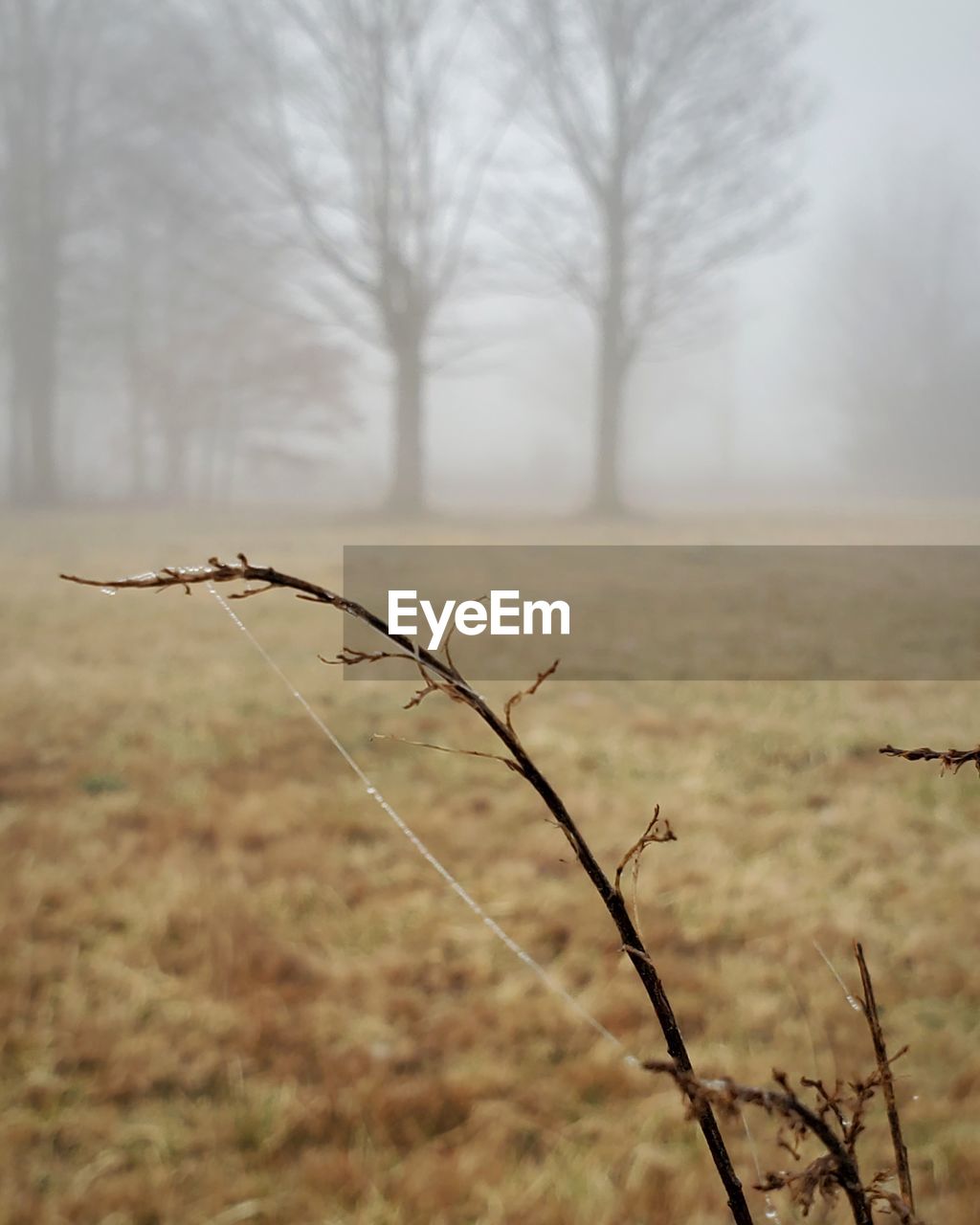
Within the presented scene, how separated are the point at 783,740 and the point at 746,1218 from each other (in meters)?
2.68

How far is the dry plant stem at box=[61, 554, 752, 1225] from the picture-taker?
342 millimetres

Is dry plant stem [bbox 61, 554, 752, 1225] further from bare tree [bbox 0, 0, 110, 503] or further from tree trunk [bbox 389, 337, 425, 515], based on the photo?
bare tree [bbox 0, 0, 110, 503]

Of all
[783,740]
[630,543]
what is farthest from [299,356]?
[783,740]

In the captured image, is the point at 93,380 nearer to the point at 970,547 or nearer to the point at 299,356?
the point at 299,356

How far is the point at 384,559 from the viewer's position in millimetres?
7918

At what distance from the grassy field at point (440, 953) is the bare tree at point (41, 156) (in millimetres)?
→ 13601

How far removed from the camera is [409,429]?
46.0ft

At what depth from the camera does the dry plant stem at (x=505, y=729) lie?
34cm

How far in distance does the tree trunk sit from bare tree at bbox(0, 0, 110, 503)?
572cm

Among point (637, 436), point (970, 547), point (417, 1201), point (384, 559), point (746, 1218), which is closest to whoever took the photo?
point (746, 1218)

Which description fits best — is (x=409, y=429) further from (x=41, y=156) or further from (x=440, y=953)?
(x=440, y=953)
